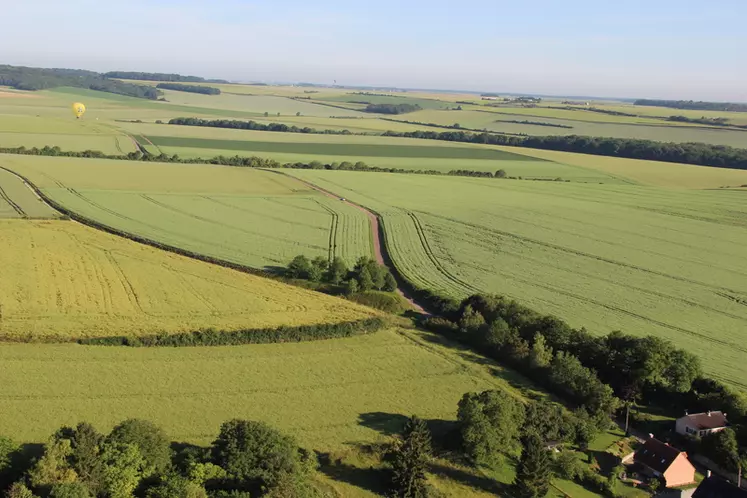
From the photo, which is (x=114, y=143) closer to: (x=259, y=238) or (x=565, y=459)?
A: (x=259, y=238)

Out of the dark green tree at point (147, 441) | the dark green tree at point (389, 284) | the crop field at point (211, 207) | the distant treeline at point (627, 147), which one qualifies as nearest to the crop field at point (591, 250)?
the dark green tree at point (389, 284)

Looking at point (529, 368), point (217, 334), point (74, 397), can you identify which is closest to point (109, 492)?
point (74, 397)

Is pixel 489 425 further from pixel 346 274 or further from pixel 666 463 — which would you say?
pixel 346 274

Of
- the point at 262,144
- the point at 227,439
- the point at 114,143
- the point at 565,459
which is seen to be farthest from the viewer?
the point at 262,144

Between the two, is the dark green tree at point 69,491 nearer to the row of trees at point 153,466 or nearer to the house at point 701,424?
the row of trees at point 153,466

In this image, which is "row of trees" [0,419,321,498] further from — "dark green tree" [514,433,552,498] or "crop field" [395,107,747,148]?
"crop field" [395,107,747,148]

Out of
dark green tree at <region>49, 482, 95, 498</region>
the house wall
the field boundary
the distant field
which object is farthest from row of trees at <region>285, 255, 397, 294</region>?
dark green tree at <region>49, 482, 95, 498</region>

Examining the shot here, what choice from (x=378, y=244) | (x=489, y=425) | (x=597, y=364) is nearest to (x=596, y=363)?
(x=597, y=364)
